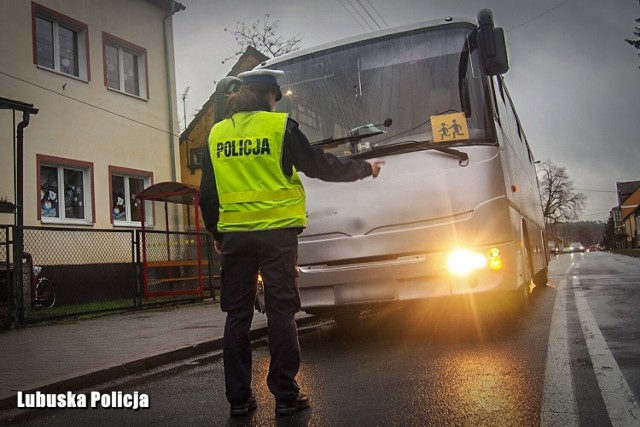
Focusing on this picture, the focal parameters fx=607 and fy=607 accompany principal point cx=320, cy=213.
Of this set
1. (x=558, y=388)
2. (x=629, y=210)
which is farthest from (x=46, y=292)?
(x=629, y=210)

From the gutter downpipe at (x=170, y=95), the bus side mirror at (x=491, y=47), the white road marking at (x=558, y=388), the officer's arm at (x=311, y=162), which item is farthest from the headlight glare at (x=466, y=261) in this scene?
the gutter downpipe at (x=170, y=95)

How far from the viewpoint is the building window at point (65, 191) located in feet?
43.7

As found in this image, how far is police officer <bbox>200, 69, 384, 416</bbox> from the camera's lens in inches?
142

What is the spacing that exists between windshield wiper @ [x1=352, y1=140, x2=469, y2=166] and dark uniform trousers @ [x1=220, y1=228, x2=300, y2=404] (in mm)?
2284

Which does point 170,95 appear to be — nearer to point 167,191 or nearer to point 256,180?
point 167,191

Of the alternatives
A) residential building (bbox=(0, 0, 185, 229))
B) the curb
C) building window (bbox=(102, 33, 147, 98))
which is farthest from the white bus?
building window (bbox=(102, 33, 147, 98))

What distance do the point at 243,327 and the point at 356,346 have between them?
2.54m

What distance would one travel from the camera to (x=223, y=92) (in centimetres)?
429

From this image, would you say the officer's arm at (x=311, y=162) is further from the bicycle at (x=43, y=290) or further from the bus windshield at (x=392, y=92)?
the bicycle at (x=43, y=290)

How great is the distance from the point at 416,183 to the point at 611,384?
238 centimetres

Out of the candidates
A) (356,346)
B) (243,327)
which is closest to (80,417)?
(243,327)

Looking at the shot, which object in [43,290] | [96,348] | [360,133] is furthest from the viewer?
[43,290]

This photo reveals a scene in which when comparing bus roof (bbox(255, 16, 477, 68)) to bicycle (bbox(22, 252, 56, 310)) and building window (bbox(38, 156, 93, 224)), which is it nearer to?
bicycle (bbox(22, 252, 56, 310))

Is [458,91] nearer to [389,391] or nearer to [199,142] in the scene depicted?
[389,391]
